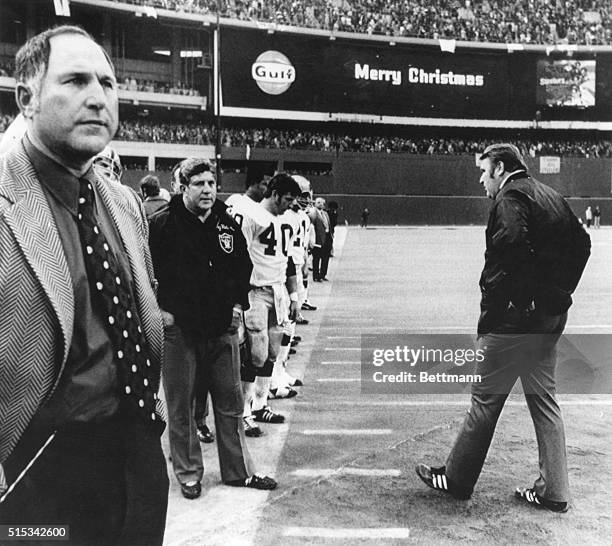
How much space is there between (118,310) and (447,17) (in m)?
40.7

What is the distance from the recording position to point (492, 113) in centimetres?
3991

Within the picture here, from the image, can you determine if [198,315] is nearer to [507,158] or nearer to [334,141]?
[507,158]

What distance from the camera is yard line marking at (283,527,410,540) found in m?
3.41

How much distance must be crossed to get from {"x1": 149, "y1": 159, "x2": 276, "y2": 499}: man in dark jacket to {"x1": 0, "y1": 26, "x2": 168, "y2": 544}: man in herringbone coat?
2124mm

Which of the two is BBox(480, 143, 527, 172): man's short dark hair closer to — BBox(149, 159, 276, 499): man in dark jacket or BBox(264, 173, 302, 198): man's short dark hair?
BBox(149, 159, 276, 499): man in dark jacket

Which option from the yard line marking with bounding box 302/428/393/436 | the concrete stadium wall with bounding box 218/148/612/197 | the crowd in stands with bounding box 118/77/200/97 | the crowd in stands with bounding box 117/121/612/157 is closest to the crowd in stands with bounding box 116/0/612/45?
the crowd in stands with bounding box 118/77/200/97

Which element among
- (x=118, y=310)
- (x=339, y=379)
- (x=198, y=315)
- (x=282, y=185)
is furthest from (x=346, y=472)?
(x=118, y=310)

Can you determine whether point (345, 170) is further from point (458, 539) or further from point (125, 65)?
point (458, 539)

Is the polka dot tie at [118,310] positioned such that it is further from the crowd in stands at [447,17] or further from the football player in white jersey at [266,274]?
the crowd in stands at [447,17]

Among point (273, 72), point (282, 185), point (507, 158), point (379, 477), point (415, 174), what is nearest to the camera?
point (507, 158)

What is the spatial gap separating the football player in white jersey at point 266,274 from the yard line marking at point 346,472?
901 millimetres

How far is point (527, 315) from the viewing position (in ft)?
12.2

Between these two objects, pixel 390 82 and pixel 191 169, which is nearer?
pixel 191 169

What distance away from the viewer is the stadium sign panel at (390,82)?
36.2 metres
